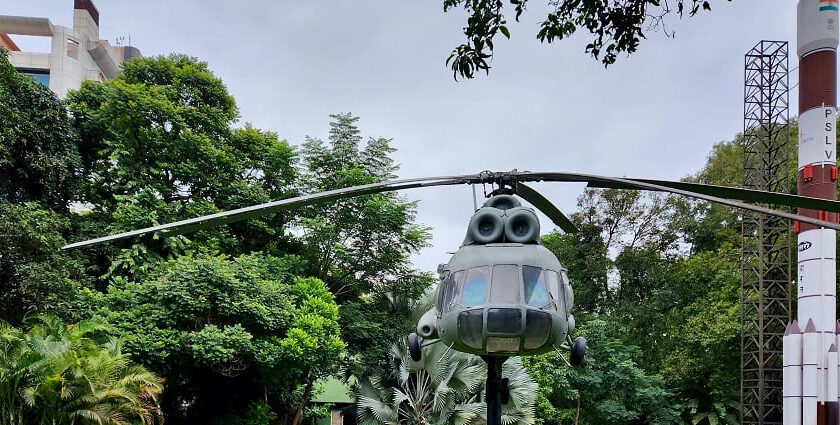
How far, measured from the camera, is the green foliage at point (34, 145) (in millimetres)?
15688

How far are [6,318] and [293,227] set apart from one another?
8.61 meters

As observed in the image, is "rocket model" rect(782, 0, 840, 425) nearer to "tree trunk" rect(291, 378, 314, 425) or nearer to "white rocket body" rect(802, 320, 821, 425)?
"white rocket body" rect(802, 320, 821, 425)

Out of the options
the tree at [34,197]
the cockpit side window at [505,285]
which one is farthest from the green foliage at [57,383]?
the cockpit side window at [505,285]

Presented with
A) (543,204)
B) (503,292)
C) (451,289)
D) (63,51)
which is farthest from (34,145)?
(63,51)

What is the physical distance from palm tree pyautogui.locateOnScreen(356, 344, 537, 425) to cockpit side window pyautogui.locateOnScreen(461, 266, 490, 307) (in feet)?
30.3

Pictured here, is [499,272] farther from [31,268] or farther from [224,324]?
[224,324]

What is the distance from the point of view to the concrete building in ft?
118

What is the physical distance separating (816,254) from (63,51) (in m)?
36.4

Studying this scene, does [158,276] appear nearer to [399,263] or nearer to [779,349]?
[399,263]

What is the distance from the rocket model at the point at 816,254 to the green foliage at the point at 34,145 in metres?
18.5

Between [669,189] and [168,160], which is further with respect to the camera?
[168,160]

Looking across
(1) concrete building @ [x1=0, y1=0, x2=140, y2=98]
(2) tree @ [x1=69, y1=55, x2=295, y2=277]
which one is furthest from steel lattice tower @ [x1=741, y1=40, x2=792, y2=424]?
(1) concrete building @ [x1=0, y1=0, x2=140, y2=98]

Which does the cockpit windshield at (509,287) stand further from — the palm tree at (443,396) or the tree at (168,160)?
the tree at (168,160)

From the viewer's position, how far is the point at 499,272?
5.53 metres
